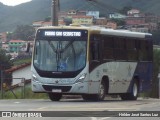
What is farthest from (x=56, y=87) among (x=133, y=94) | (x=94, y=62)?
(x=133, y=94)

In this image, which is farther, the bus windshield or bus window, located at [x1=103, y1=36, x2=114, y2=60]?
bus window, located at [x1=103, y1=36, x2=114, y2=60]

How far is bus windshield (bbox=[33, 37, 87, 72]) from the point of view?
2698 centimetres

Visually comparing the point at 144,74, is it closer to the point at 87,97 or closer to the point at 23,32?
the point at 87,97

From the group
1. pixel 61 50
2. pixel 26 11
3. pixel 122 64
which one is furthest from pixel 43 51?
pixel 26 11

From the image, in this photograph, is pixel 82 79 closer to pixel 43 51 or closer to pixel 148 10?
pixel 43 51

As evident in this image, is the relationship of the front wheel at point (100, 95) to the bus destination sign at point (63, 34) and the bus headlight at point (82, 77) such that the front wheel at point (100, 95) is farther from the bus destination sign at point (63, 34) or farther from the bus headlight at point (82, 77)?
the bus destination sign at point (63, 34)

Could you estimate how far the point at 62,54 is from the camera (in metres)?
27.1

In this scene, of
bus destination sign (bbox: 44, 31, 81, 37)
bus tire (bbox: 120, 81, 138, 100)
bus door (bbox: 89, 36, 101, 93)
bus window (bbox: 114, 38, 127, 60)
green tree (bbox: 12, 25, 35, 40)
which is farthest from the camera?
green tree (bbox: 12, 25, 35, 40)

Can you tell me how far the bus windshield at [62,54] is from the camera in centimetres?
2698

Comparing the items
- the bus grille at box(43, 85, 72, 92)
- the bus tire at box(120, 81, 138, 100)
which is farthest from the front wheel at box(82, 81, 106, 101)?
the bus tire at box(120, 81, 138, 100)

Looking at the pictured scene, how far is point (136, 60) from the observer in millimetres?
31375

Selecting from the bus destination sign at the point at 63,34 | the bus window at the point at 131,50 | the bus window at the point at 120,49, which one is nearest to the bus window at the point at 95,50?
the bus destination sign at the point at 63,34

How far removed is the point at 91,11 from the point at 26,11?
34.9 m

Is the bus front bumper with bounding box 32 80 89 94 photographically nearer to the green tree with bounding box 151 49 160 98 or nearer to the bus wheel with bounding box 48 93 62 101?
the bus wheel with bounding box 48 93 62 101
